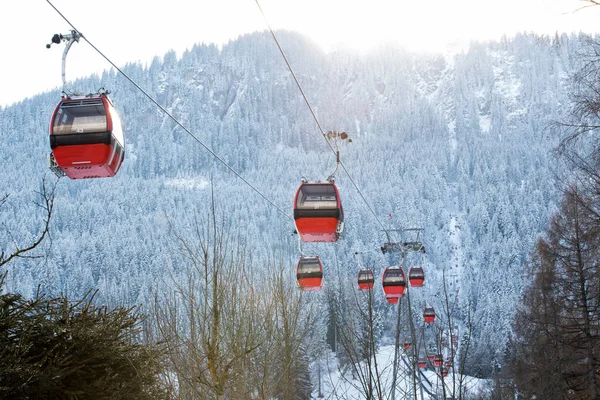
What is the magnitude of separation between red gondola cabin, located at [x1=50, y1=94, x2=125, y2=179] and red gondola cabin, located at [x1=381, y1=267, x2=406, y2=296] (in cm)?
1460

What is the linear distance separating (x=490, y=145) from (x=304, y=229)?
19359cm

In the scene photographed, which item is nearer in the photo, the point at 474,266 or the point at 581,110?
the point at 581,110

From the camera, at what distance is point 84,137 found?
7508 millimetres

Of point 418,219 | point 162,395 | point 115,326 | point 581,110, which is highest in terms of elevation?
point 581,110

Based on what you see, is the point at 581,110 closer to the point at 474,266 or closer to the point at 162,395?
the point at 162,395

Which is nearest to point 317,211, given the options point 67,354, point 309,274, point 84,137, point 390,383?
point 84,137

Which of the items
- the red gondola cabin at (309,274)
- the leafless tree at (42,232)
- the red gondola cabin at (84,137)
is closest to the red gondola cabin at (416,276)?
the red gondola cabin at (309,274)

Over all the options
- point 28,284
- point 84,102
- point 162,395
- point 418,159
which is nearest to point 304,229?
point 84,102

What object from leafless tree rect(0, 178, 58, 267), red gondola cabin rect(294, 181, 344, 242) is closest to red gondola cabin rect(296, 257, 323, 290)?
red gondola cabin rect(294, 181, 344, 242)

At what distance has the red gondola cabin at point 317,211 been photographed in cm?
1084

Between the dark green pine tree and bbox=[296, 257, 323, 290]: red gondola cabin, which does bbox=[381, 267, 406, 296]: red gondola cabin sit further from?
the dark green pine tree

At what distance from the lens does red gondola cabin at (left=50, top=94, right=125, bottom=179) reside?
7508 mm

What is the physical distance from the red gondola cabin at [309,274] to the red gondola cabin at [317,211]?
23.5ft

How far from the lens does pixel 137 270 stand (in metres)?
111
